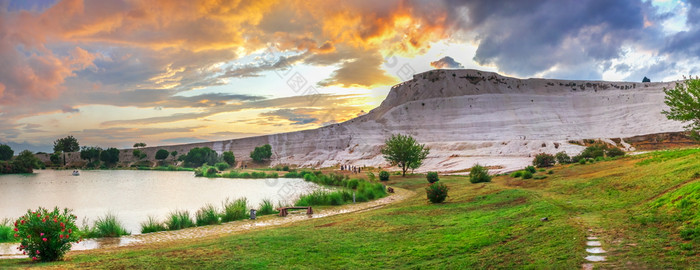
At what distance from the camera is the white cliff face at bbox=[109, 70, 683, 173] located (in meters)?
86.4

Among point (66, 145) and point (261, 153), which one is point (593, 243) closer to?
point (261, 153)

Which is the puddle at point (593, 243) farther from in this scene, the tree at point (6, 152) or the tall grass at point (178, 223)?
the tree at point (6, 152)

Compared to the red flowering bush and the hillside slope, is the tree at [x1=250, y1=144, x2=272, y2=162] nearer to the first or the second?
the hillside slope

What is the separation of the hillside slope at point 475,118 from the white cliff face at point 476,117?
0.20 metres

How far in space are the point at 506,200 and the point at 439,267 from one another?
9821 millimetres

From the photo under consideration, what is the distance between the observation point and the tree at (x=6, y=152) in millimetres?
95050

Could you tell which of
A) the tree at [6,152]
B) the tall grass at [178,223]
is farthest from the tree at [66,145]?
the tall grass at [178,223]

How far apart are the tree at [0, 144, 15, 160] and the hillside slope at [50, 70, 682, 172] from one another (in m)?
23.9

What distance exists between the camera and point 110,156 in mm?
101625

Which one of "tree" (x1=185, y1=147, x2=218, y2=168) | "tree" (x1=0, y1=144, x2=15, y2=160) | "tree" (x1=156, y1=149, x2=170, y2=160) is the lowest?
"tree" (x1=185, y1=147, x2=218, y2=168)

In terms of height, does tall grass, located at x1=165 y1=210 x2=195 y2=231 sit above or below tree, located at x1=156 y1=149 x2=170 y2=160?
below

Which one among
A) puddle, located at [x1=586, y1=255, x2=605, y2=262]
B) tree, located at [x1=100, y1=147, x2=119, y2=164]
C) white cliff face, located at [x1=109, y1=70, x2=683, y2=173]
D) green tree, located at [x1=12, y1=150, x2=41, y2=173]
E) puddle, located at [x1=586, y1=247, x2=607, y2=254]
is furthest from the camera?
tree, located at [x1=100, y1=147, x2=119, y2=164]

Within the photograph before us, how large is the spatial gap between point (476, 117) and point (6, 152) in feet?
370

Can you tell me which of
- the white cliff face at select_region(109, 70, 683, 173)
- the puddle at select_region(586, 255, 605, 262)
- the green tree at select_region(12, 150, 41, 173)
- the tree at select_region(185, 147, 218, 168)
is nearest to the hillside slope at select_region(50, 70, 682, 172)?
the white cliff face at select_region(109, 70, 683, 173)
